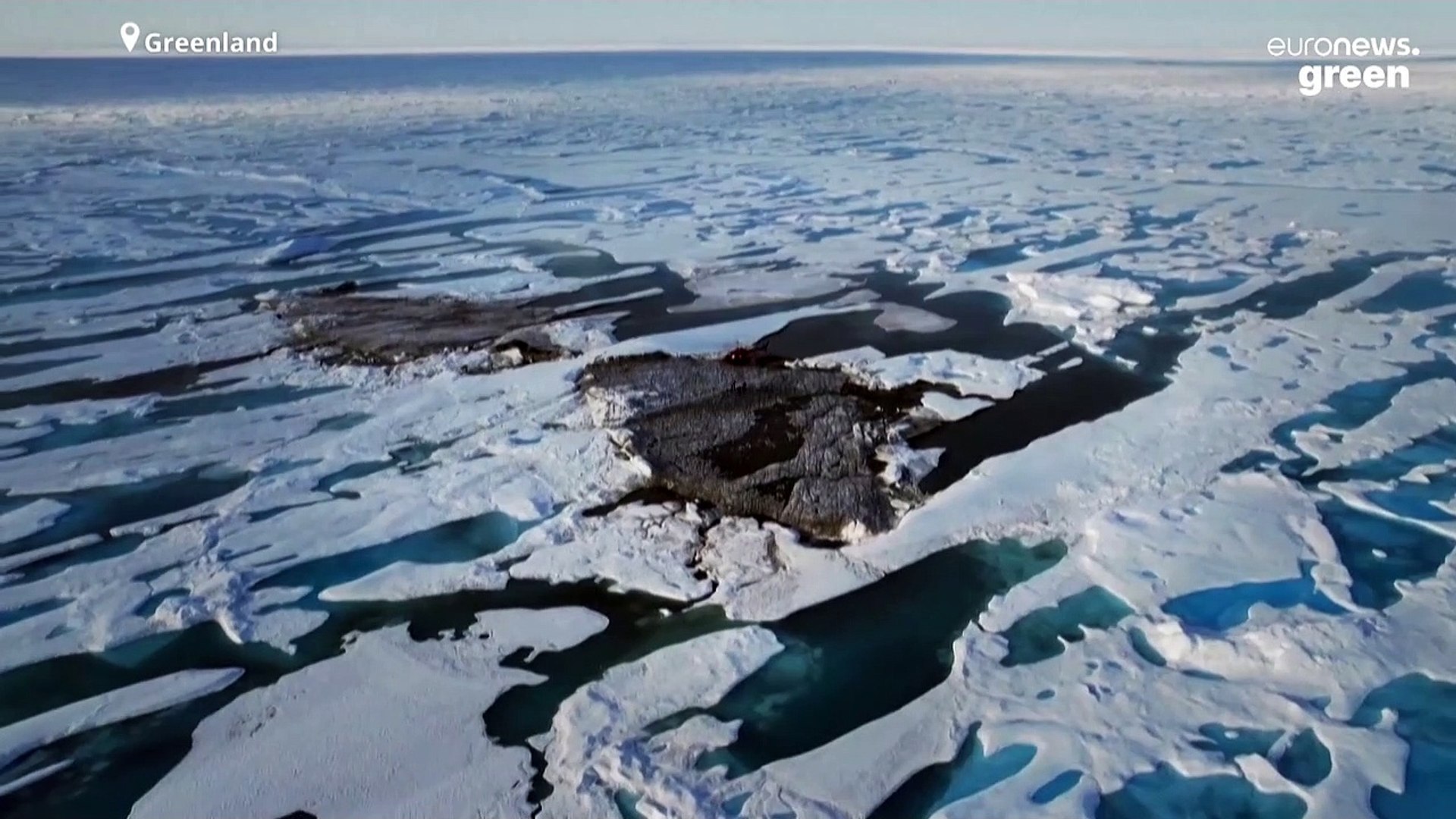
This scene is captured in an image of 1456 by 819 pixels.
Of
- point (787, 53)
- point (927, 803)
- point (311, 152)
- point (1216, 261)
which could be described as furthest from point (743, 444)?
point (787, 53)

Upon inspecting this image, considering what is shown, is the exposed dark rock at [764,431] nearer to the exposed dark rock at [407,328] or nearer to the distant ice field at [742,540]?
the distant ice field at [742,540]

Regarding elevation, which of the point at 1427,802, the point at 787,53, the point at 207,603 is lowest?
the point at 1427,802

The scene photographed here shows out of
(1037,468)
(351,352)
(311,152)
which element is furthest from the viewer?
(311,152)

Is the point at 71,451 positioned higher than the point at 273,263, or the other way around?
the point at 273,263

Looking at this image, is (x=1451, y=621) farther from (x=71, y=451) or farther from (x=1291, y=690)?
(x=71, y=451)

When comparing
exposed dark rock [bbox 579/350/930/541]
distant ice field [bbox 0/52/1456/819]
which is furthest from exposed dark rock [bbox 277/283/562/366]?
exposed dark rock [bbox 579/350/930/541]

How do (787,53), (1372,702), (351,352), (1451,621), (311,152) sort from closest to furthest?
(1372,702) → (1451,621) → (351,352) → (311,152) → (787,53)

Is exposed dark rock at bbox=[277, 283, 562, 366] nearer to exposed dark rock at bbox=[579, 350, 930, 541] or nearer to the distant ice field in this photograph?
the distant ice field
